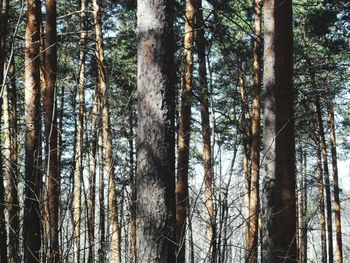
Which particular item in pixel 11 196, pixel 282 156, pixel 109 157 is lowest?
pixel 109 157

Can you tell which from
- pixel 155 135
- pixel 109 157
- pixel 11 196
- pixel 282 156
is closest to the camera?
pixel 155 135

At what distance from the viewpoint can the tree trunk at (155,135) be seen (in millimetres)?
3391

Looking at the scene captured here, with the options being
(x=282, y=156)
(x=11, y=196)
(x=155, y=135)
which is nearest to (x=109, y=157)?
(x=155, y=135)

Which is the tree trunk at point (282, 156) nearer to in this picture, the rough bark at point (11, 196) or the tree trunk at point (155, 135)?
the tree trunk at point (155, 135)

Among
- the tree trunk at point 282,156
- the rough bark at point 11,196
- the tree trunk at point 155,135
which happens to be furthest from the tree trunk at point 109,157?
the tree trunk at point 282,156

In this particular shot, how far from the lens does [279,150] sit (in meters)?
6.02

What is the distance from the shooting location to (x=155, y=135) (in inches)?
139

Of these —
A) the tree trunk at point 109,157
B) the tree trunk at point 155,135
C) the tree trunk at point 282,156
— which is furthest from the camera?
the tree trunk at point 282,156

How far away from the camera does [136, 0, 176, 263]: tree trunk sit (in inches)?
133

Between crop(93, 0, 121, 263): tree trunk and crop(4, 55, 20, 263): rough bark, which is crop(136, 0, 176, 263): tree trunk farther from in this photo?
crop(4, 55, 20, 263): rough bark

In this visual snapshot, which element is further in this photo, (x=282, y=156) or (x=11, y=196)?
(x=11, y=196)

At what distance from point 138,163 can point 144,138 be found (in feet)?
0.69

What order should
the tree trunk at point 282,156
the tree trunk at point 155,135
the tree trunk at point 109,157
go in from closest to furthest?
the tree trunk at point 109,157
the tree trunk at point 155,135
the tree trunk at point 282,156

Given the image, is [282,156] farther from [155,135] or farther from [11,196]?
[11,196]
